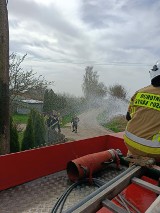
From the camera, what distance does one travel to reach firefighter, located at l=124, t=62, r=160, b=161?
2770 millimetres

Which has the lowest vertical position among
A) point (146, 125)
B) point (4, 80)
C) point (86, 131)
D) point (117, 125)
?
point (86, 131)

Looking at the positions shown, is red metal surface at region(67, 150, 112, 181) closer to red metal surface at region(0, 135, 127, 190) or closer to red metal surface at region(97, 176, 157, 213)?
red metal surface at region(0, 135, 127, 190)

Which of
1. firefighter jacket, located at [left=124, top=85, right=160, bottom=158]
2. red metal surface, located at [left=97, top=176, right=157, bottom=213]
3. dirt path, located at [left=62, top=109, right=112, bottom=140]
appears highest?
firefighter jacket, located at [left=124, top=85, right=160, bottom=158]

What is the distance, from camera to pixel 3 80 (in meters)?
6.90

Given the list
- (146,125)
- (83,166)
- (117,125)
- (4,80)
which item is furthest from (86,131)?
(146,125)

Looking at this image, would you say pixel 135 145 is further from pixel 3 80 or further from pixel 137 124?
pixel 3 80

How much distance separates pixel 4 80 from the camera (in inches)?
273

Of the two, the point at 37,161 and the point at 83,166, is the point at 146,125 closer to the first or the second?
the point at 83,166

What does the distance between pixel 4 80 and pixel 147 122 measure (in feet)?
16.8

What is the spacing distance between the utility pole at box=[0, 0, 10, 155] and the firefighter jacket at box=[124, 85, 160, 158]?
465 cm

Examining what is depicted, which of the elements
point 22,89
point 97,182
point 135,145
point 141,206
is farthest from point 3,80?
point 22,89

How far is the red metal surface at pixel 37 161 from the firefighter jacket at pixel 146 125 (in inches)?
49.1

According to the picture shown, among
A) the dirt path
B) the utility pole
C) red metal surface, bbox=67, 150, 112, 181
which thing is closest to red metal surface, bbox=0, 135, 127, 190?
red metal surface, bbox=67, 150, 112, 181

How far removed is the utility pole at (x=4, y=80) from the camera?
681cm
